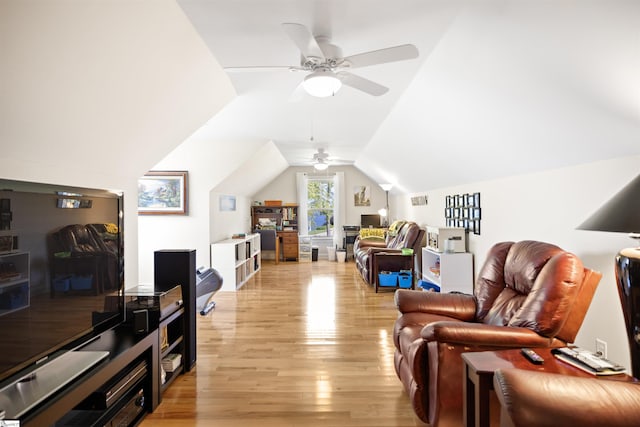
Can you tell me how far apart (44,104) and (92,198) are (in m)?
0.48

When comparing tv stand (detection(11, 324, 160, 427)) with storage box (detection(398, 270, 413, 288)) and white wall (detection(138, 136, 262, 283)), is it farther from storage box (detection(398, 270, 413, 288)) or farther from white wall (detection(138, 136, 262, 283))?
storage box (detection(398, 270, 413, 288))

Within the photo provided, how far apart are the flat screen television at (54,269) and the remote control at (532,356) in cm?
214

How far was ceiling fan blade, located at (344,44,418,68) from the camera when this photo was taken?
69.5 inches

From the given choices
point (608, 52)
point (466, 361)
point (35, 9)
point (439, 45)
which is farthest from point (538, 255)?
point (35, 9)

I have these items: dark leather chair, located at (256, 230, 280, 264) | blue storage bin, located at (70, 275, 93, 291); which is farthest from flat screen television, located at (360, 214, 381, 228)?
blue storage bin, located at (70, 275, 93, 291)

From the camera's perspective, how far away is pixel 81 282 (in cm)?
165

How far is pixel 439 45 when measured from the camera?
2254mm

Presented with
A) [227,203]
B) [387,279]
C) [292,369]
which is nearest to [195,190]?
[227,203]

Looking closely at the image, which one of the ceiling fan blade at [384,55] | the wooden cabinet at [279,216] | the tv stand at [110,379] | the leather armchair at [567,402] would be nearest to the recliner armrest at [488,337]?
Answer: the leather armchair at [567,402]

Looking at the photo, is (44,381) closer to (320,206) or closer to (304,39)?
(304,39)

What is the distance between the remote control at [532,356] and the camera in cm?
151

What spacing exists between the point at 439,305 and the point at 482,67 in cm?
167

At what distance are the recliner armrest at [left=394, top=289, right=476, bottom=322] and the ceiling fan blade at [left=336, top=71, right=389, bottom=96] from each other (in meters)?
1.49

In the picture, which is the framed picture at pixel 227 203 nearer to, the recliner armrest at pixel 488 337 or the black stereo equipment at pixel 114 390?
the black stereo equipment at pixel 114 390
